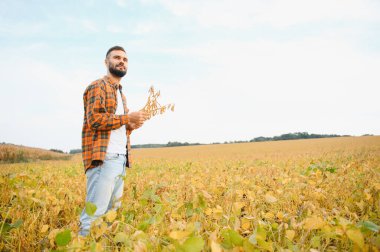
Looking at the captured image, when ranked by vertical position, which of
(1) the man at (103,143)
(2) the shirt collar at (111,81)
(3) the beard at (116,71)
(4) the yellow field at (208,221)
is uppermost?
(3) the beard at (116,71)

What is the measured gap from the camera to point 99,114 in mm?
2449

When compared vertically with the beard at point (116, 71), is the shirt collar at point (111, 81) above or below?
below

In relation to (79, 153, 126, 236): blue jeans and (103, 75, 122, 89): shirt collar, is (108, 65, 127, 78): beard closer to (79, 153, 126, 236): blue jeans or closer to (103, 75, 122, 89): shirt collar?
(103, 75, 122, 89): shirt collar

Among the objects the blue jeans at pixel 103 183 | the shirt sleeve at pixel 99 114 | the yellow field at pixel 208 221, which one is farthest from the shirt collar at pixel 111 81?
the yellow field at pixel 208 221

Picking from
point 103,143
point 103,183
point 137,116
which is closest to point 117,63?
point 137,116

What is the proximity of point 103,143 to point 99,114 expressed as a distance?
11.6 inches

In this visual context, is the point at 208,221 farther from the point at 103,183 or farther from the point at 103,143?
the point at 103,143

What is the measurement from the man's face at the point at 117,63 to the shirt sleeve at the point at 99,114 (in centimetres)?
36

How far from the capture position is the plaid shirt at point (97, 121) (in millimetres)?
2453

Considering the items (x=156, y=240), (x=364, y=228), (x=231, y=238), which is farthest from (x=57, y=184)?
(x=364, y=228)

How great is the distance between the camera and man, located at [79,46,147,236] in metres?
2.46

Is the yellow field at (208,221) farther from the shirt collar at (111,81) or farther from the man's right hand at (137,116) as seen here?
the shirt collar at (111,81)

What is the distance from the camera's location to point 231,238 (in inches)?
53.4

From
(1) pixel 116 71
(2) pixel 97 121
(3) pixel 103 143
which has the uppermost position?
(1) pixel 116 71
